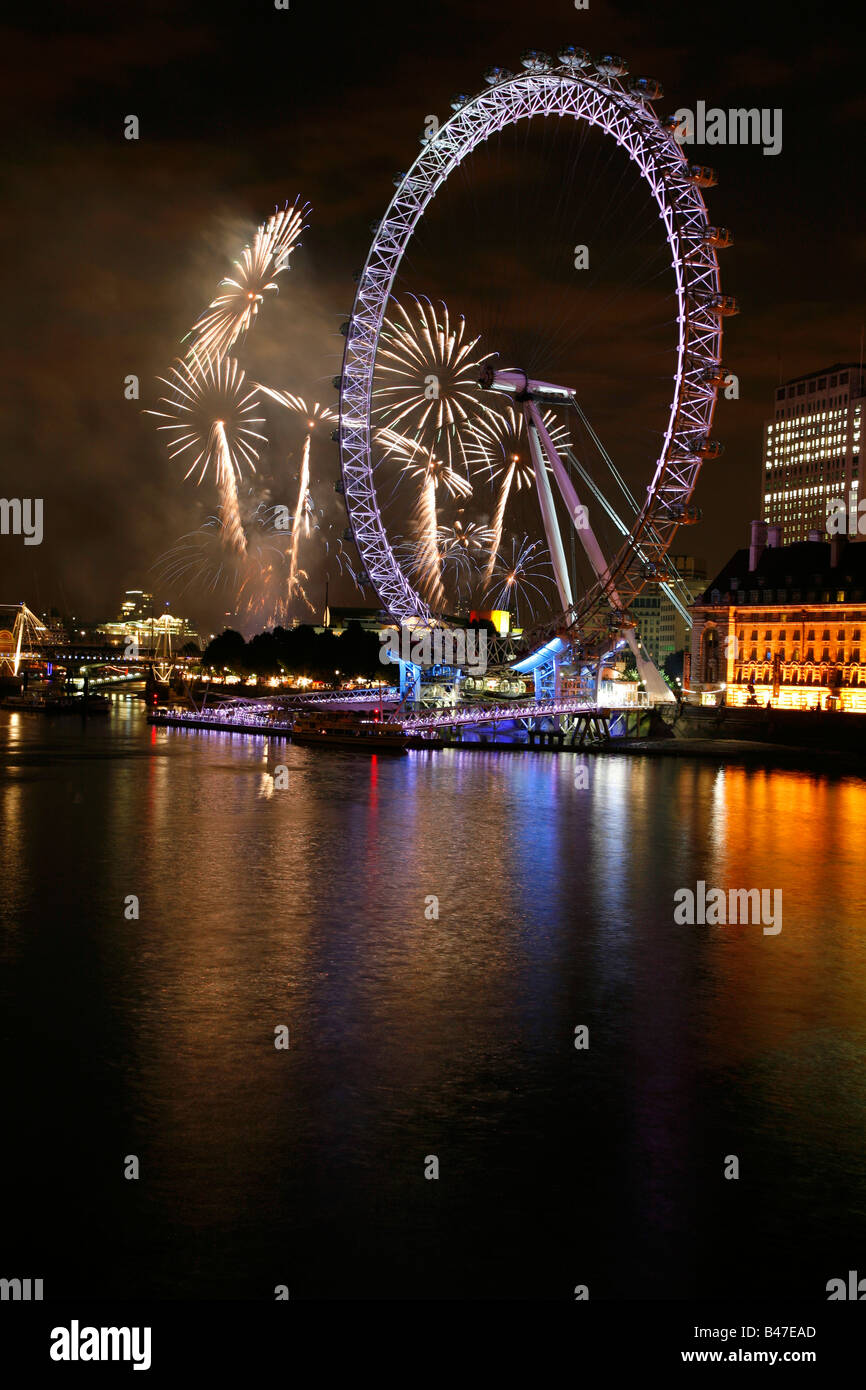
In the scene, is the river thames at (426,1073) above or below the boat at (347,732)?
below

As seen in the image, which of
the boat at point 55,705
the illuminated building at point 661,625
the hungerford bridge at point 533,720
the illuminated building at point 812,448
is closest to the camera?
the hungerford bridge at point 533,720

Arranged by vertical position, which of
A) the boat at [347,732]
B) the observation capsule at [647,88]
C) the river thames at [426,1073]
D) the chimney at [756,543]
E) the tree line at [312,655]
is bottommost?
the river thames at [426,1073]

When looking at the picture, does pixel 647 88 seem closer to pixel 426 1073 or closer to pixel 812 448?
pixel 426 1073

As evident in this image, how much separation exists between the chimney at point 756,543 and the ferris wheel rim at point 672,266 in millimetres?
25369

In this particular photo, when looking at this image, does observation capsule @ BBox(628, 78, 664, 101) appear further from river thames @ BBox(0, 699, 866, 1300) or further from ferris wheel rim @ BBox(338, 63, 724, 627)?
river thames @ BBox(0, 699, 866, 1300)

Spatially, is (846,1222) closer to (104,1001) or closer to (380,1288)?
(380,1288)

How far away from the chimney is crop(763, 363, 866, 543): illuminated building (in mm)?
52655

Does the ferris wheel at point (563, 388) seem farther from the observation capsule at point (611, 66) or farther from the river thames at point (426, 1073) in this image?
the river thames at point (426, 1073)

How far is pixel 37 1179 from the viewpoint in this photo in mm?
9758

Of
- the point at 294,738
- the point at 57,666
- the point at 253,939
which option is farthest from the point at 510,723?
the point at 57,666

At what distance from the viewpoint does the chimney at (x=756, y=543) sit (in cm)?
7944

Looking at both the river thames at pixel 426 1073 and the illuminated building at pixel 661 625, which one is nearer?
the river thames at pixel 426 1073

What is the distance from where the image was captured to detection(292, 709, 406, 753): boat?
5869 cm

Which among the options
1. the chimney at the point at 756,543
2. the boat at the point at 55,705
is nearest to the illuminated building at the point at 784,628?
the chimney at the point at 756,543
